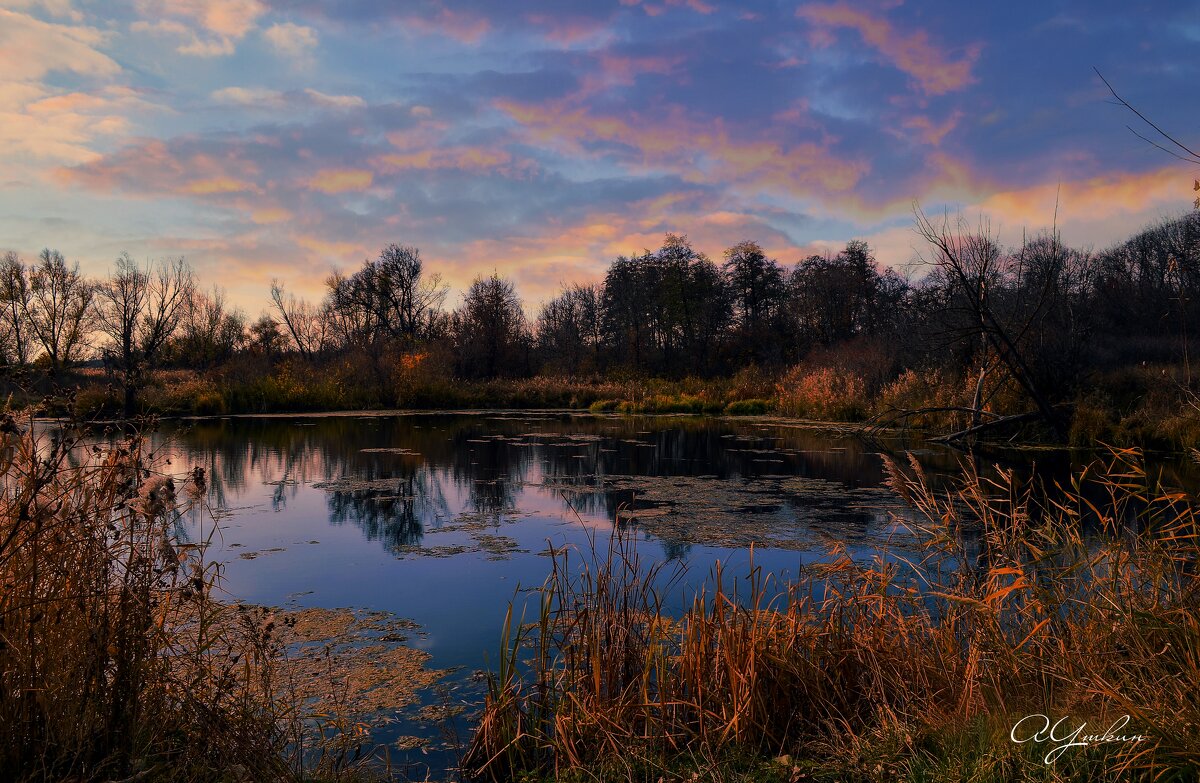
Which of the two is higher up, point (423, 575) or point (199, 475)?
→ point (199, 475)

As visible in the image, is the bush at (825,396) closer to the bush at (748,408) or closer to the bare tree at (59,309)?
the bush at (748,408)

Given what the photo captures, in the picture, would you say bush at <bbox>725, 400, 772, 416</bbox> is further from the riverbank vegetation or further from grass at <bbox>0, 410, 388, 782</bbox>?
grass at <bbox>0, 410, 388, 782</bbox>

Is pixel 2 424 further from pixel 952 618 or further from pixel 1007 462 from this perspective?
pixel 1007 462

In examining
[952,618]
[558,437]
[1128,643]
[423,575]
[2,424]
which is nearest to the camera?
[2,424]

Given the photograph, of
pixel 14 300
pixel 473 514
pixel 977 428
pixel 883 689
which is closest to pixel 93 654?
pixel 883 689

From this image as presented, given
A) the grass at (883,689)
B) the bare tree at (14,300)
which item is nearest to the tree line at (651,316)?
the bare tree at (14,300)

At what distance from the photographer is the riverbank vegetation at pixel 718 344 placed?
15.1 m

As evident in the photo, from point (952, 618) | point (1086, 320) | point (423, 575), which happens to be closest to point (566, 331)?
point (1086, 320)

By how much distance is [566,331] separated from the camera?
138 ft

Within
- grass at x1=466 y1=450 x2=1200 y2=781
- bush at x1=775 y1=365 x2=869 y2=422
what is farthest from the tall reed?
bush at x1=775 y1=365 x2=869 y2=422

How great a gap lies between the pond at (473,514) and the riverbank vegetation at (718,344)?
68.9 inches

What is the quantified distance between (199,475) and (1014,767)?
2995 mm
